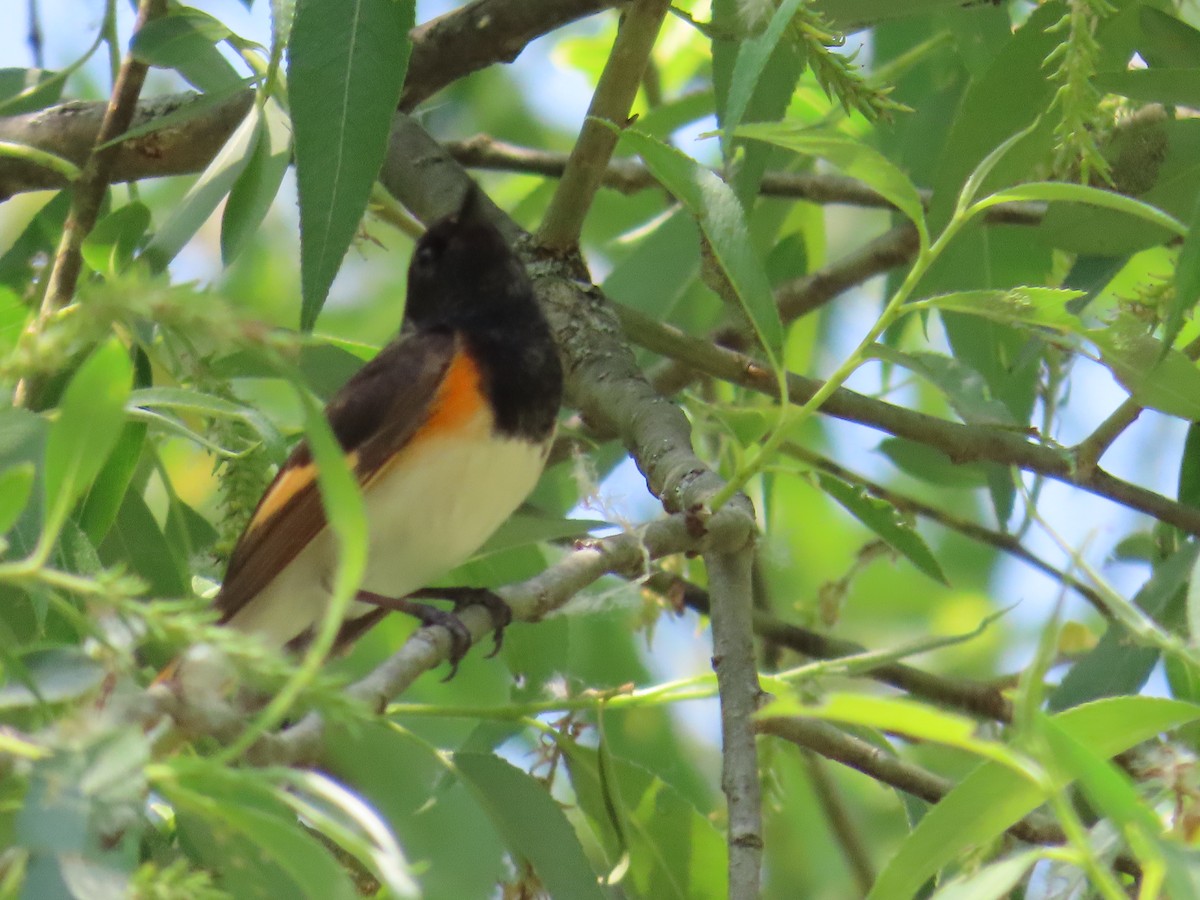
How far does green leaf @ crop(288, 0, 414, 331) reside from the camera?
1967mm

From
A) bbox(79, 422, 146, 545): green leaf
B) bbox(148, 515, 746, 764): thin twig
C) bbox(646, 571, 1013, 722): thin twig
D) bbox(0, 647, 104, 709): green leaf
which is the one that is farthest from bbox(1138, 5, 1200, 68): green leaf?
bbox(0, 647, 104, 709): green leaf

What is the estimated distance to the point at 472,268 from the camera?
2908 mm

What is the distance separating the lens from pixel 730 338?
3.41 meters

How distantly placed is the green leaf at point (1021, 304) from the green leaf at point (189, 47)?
1.21m

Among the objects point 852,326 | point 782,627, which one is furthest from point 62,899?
point 852,326

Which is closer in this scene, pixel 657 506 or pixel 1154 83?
pixel 1154 83

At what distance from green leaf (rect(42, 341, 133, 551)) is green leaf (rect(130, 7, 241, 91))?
1.31 metres

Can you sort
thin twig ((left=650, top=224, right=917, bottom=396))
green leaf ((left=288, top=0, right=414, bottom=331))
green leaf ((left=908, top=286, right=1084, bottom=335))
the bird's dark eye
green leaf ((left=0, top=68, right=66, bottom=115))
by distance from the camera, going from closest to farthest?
green leaf ((left=908, top=286, right=1084, bottom=335)), green leaf ((left=288, top=0, right=414, bottom=331)), green leaf ((left=0, top=68, right=66, bottom=115)), the bird's dark eye, thin twig ((left=650, top=224, right=917, bottom=396))

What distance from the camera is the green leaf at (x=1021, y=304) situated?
1595 mm

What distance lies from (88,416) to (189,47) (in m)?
1.41

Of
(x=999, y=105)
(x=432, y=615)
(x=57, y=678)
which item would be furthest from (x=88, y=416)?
(x=999, y=105)

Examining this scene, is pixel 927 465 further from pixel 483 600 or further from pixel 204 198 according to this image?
pixel 204 198

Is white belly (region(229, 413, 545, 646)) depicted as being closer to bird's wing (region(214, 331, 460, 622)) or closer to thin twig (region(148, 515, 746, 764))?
bird's wing (region(214, 331, 460, 622))

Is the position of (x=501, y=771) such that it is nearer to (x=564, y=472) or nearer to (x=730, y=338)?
(x=564, y=472)
